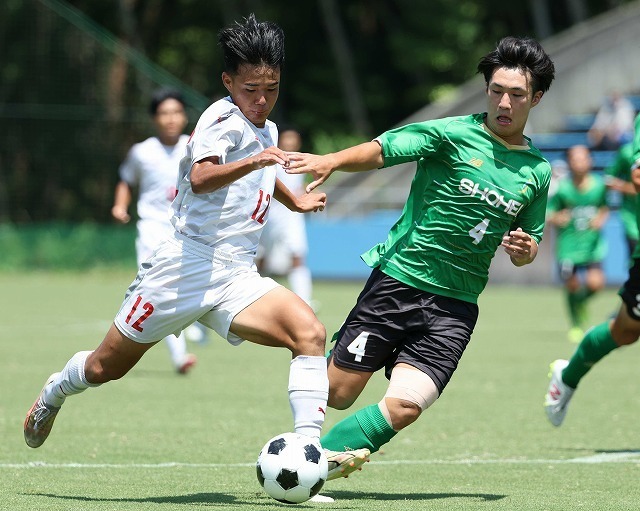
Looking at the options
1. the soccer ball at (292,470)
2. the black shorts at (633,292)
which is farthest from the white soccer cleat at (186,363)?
the soccer ball at (292,470)

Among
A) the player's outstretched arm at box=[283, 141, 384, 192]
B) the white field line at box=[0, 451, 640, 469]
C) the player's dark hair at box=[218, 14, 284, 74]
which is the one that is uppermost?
the player's dark hair at box=[218, 14, 284, 74]

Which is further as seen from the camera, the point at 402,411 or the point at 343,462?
the point at 402,411

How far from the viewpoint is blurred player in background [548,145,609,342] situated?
49.5ft

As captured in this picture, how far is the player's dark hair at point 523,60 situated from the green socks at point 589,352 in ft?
6.62

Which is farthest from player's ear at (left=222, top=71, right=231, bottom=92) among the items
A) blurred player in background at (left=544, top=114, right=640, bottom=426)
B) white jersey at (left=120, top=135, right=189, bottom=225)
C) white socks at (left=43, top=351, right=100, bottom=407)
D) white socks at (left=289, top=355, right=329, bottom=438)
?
white jersey at (left=120, top=135, right=189, bottom=225)

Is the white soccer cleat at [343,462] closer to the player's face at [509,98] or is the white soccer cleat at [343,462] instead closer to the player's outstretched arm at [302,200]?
the player's outstretched arm at [302,200]

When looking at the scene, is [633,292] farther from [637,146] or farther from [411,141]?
[411,141]

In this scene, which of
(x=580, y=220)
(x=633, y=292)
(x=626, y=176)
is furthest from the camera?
(x=580, y=220)

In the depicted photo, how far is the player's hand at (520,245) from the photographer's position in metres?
5.96

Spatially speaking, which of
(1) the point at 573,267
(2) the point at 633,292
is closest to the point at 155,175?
(2) the point at 633,292

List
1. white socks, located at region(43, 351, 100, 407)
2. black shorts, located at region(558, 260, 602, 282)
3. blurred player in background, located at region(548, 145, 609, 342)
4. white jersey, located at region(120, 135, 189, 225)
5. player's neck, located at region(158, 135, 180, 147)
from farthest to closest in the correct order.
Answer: black shorts, located at region(558, 260, 602, 282), blurred player in background, located at region(548, 145, 609, 342), player's neck, located at region(158, 135, 180, 147), white jersey, located at region(120, 135, 189, 225), white socks, located at region(43, 351, 100, 407)

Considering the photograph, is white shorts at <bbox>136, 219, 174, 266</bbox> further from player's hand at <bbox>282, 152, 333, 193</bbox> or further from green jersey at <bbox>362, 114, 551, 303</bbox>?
player's hand at <bbox>282, 152, 333, 193</bbox>

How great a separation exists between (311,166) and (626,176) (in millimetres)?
7482

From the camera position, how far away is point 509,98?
6090 millimetres
